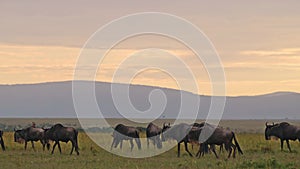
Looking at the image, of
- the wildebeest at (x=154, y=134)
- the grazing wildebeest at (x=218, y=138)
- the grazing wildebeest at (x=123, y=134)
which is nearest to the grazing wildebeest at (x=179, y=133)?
the wildebeest at (x=154, y=134)

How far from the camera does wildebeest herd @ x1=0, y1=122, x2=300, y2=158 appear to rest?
1281 inches

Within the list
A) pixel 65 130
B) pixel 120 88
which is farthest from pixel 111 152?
pixel 120 88

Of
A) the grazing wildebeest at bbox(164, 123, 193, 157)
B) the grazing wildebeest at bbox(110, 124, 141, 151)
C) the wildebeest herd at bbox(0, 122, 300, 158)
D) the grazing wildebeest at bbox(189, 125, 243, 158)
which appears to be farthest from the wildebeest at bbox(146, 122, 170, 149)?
the grazing wildebeest at bbox(189, 125, 243, 158)

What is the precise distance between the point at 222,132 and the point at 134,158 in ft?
13.6

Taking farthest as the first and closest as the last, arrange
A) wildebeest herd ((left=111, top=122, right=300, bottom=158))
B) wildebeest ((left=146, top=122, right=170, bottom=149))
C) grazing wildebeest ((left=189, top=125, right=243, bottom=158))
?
1. wildebeest ((left=146, top=122, right=170, bottom=149))
2. wildebeest herd ((left=111, top=122, right=300, bottom=158))
3. grazing wildebeest ((left=189, top=125, right=243, bottom=158))

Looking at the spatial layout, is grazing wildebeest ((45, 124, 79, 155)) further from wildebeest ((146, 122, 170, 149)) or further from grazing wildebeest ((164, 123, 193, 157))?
wildebeest ((146, 122, 170, 149))

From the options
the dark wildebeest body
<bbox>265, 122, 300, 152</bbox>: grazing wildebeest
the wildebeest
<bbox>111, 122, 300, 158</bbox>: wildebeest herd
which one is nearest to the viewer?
<bbox>111, 122, 300, 158</bbox>: wildebeest herd

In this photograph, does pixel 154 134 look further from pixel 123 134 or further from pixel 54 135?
pixel 54 135

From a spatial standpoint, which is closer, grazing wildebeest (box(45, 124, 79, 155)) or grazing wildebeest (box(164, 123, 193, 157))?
grazing wildebeest (box(164, 123, 193, 157))

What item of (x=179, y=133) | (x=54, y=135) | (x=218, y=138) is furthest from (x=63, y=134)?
(x=218, y=138)

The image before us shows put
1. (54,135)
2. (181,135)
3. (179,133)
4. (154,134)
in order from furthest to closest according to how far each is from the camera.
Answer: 1. (154,134)
2. (54,135)
3. (179,133)
4. (181,135)

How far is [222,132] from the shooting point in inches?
1277

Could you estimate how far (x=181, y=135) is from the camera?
35.6 m

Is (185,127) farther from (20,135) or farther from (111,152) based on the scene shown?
(20,135)
